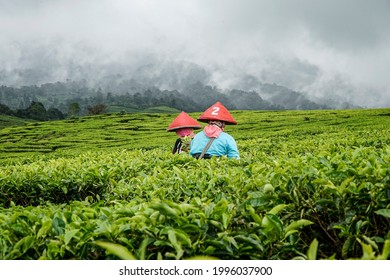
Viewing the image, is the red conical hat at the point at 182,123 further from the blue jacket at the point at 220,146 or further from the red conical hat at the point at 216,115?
the blue jacket at the point at 220,146

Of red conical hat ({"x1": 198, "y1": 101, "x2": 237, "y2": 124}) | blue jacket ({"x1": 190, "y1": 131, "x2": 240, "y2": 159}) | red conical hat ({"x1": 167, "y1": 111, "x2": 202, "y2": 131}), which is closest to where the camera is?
blue jacket ({"x1": 190, "y1": 131, "x2": 240, "y2": 159})

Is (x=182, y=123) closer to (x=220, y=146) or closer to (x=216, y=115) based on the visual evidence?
(x=216, y=115)

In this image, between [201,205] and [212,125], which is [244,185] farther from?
[212,125]

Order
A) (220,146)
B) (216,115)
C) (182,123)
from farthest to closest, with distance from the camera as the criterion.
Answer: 1. (182,123)
2. (216,115)
3. (220,146)

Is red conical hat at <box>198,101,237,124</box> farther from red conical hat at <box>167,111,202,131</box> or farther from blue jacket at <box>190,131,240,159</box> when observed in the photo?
red conical hat at <box>167,111,202,131</box>

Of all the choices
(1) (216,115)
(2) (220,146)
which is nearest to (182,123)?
(1) (216,115)

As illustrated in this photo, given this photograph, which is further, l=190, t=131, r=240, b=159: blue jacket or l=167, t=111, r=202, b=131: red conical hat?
l=167, t=111, r=202, b=131: red conical hat

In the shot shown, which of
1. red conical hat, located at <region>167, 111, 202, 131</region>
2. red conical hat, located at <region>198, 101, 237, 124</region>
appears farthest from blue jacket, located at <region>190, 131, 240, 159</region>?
red conical hat, located at <region>167, 111, 202, 131</region>

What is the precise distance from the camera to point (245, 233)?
5.47 feet

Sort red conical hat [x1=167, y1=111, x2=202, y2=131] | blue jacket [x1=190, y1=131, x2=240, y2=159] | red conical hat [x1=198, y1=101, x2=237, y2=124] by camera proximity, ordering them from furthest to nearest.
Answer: red conical hat [x1=167, y1=111, x2=202, y2=131]
red conical hat [x1=198, y1=101, x2=237, y2=124]
blue jacket [x1=190, y1=131, x2=240, y2=159]

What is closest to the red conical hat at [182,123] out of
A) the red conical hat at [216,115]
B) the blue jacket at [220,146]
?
the red conical hat at [216,115]
